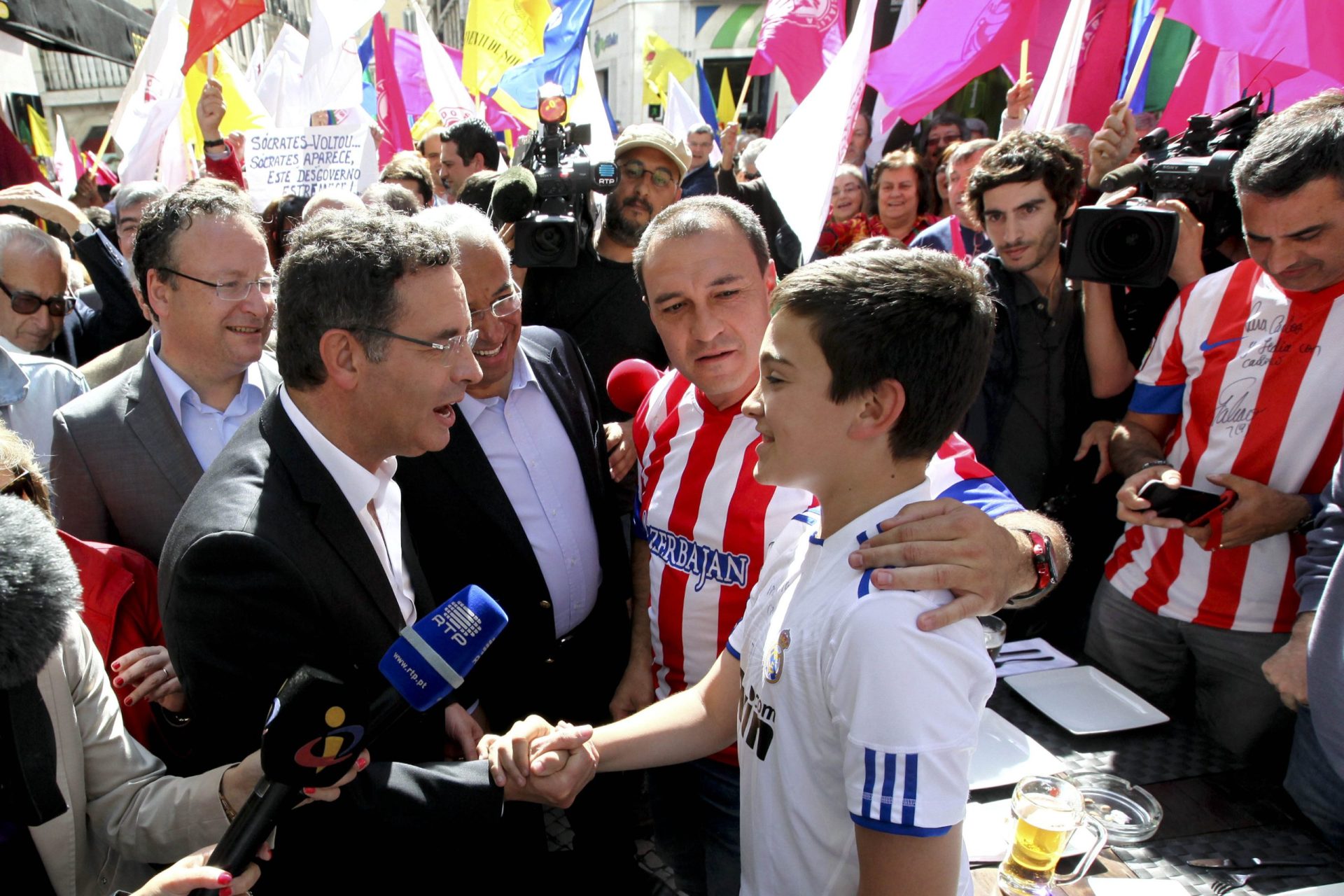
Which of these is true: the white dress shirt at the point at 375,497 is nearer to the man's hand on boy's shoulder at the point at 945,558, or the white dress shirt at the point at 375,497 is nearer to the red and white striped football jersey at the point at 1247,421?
the man's hand on boy's shoulder at the point at 945,558

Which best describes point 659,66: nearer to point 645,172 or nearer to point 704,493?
point 645,172

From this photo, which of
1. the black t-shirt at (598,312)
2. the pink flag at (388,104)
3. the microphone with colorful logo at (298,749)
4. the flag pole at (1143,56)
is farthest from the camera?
the pink flag at (388,104)

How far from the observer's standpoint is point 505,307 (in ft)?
7.41

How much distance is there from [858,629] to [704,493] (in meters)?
0.90

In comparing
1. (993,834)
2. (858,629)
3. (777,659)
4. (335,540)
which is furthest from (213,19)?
(993,834)

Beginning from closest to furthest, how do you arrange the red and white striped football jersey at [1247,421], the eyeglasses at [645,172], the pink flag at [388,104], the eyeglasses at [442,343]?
the eyeglasses at [442,343]
the red and white striped football jersey at [1247,421]
the eyeglasses at [645,172]
the pink flag at [388,104]

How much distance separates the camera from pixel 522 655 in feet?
7.30

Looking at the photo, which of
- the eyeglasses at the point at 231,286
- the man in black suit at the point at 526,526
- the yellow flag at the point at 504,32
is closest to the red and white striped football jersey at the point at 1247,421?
the man in black suit at the point at 526,526

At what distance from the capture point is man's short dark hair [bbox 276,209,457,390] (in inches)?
63.9

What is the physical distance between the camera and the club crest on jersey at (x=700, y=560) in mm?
1872

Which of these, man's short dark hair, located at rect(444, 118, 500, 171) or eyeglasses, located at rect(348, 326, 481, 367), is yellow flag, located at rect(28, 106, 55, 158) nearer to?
man's short dark hair, located at rect(444, 118, 500, 171)

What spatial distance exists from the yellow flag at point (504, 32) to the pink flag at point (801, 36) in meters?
2.41

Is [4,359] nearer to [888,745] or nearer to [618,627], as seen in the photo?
[618,627]

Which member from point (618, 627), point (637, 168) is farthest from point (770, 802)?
point (637, 168)
